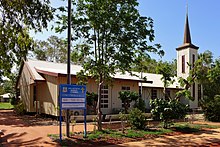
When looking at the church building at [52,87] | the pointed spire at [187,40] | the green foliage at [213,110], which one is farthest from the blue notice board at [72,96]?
the pointed spire at [187,40]

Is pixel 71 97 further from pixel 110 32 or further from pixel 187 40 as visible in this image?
pixel 187 40

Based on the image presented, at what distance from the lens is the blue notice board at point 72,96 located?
36.9ft

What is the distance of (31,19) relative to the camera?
10352 millimetres

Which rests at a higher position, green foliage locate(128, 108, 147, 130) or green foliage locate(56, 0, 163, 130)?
green foliage locate(56, 0, 163, 130)

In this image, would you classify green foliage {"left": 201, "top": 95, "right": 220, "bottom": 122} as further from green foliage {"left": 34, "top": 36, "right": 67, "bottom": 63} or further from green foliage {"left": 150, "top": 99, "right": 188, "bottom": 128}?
green foliage {"left": 34, "top": 36, "right": 67, "bottom": 63}

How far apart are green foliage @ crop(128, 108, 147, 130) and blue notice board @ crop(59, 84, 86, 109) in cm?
324

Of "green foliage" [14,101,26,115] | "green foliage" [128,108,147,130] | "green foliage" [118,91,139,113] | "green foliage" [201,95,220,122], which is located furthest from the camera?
"green foliage" [14,101,26,115]

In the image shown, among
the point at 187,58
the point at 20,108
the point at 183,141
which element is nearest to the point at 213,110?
the point at 183,141

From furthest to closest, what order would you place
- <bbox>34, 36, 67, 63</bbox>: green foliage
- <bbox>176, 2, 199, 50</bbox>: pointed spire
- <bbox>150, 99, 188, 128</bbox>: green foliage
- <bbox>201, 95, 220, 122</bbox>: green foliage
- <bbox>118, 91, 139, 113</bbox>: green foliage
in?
<bbox>34, 36, 67, 63</bbox>: green foliage < <bbox>176, 2, 199, 50</bbox>: pointed spire < <bbox>118, 91, 139, 113</bbox>: green foliage < <bbox>201, 95, 220, 122</bbox>: green foliage < <bbox>150, 99, 188, 128</bbox>: green foliage

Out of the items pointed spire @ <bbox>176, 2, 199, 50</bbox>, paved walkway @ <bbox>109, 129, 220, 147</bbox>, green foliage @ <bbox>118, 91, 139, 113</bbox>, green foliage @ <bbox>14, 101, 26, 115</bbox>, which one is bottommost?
paved walkway @ <bbox>109, 129, 220, 147</bbox>

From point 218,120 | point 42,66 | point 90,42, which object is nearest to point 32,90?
point 42,66

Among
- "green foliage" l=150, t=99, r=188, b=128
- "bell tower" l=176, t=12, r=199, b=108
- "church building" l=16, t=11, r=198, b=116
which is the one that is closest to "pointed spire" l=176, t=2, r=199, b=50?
"bell tower" l=176, t=12, r=199, b=108

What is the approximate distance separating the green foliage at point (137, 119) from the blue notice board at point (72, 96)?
10.6 feet

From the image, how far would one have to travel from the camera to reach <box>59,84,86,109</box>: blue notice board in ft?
36.9
